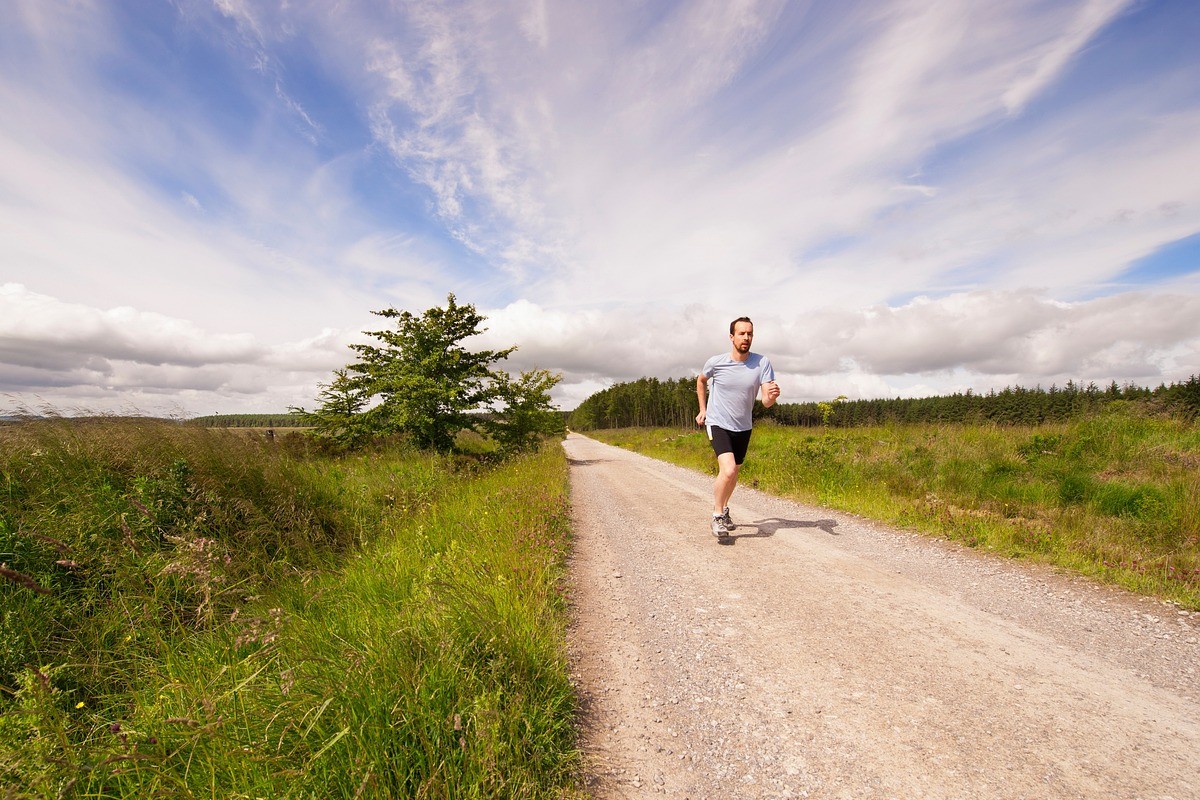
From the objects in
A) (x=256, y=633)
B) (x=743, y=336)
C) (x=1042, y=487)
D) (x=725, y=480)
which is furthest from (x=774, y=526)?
(x=256, y=633)

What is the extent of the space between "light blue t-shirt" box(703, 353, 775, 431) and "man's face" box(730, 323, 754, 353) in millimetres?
194

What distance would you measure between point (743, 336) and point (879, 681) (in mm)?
3986

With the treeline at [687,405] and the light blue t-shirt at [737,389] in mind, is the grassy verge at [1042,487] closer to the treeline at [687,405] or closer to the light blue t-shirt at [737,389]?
the light blue t-shirt at [737,389]

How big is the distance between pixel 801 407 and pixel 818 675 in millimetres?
87884

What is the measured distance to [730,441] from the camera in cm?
583

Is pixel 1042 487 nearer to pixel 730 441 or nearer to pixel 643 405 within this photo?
pixel 730 441

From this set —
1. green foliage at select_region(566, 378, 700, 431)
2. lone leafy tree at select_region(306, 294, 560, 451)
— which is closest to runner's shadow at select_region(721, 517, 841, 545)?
lone leafy tree at select_region(306, 294, 560, 451)

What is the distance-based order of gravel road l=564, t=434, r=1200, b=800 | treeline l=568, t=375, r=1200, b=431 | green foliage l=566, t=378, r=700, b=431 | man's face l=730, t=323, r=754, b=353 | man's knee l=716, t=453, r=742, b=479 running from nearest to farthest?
1. gravel road l=564, t=434, r=1200, b=800
2. man's knee l=716, t=453, r=742, b=479
3. man's face l=730, t=323, r=754, b=353
4. treeline l=568, t=375, r=1200, b=431
5. green foliage l=566, t=378, r=700, b=431

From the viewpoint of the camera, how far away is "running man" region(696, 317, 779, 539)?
568cm

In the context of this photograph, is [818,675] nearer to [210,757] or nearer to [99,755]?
[210,757]

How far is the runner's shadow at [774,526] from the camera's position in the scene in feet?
19.0

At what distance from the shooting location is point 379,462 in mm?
11141

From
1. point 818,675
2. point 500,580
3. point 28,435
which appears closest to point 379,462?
point 28,435

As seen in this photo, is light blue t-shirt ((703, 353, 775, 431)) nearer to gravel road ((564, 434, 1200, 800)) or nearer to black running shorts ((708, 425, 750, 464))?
black running shorts ((708, 425, 750, 464))
